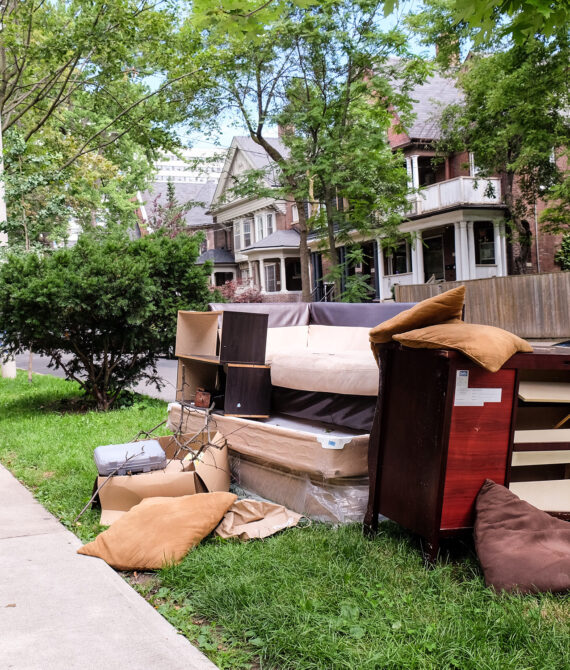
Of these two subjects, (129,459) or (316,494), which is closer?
(316,494)

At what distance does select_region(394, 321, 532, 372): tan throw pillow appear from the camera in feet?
11.3

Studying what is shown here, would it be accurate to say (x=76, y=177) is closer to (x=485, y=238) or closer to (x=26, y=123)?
(x=26, y=123)

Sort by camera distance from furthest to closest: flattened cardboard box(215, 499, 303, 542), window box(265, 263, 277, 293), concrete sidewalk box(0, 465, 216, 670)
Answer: window box(265, 263, 277, 293) < flattened cardboard box(215, 499, 303, 542) < concrete sidewalk box(0, 465, 216, 670)

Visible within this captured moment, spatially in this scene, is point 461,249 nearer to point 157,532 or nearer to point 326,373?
point 326,373

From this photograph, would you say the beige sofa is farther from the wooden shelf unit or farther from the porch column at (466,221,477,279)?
the porch column at (466,221,477,279)

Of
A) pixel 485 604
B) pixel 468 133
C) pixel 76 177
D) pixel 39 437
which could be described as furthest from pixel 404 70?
pixel 485 604

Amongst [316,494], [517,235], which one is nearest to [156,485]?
[316,494]

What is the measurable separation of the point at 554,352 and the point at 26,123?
2101 centimetres

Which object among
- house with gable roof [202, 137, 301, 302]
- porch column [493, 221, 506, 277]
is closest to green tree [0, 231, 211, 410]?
porch column [493, 221, 506, 277]

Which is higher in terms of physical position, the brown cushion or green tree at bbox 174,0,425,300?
green tree at bbox 174,0,425,300

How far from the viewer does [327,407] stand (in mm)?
5254

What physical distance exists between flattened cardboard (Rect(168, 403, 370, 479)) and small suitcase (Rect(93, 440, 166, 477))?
24.3 inches

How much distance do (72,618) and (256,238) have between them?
37.3 m

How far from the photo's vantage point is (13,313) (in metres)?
8.99
